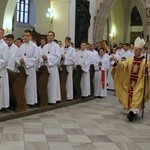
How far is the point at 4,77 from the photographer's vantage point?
7977 mm

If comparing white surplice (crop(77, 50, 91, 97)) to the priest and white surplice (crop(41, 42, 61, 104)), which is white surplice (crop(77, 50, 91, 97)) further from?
the priest

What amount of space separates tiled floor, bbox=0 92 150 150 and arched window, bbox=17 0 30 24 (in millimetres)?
17637

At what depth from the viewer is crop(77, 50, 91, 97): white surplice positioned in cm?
1149

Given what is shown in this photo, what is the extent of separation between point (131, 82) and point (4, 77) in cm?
284

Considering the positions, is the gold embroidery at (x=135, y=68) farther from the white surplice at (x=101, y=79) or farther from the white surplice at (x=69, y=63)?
the white surplice at (x=101, y=79)

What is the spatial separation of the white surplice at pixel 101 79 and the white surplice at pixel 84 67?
0.87 metres

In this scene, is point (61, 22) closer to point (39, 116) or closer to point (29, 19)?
point (39, 116)

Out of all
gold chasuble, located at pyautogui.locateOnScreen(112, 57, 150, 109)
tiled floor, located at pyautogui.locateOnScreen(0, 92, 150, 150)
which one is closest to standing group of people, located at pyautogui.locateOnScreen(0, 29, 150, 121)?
gold chasuble, located at pyautogui.locateOnScreen(112, 57, 150, 109)

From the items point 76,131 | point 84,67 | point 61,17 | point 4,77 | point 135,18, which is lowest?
point 76,131

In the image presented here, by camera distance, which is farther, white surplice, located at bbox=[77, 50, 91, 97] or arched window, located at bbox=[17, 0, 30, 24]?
arched window, located at bbox=[17, 0, 30, 24]

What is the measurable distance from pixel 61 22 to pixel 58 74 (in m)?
5.43

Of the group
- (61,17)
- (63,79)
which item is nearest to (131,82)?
(63,79)

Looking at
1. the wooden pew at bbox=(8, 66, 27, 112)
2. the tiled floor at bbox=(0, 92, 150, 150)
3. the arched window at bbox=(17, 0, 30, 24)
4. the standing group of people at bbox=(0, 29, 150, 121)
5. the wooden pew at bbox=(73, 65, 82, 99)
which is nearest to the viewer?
the tiled floor at bbox=(0, 92, 150, 150)

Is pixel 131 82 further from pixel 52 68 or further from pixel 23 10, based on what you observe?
pixel 23 10
